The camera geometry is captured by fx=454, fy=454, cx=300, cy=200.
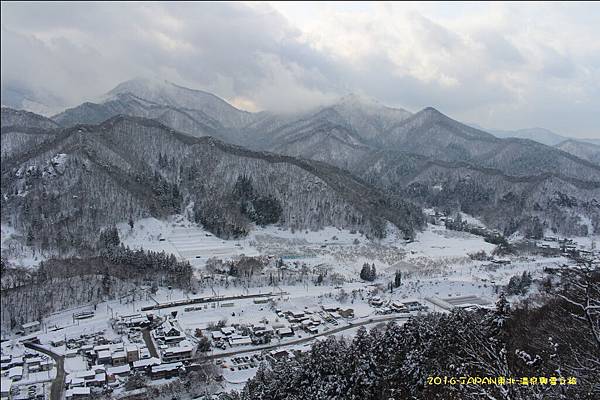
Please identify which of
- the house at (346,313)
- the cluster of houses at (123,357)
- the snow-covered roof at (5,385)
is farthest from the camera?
the house at (346,313)

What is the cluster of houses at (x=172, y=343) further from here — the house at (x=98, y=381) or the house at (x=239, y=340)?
the house at (x=98, y=381)

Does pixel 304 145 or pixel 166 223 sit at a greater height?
pixel 304 145

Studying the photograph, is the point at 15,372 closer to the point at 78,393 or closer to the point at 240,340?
the point at 78,393

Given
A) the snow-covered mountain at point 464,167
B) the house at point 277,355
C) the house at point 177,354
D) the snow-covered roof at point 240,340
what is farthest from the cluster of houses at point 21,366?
the snow-covered mountain at point 464,167

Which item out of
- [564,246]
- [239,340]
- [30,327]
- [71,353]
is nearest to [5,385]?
[71,353]

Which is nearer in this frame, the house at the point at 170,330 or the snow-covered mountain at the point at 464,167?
the house at the point at 170,330

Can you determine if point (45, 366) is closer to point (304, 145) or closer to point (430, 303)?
point (430, 303)

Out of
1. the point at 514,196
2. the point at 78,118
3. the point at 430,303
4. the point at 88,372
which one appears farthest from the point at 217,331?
the point at 78,118

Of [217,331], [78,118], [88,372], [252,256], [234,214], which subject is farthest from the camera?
[78,118]
